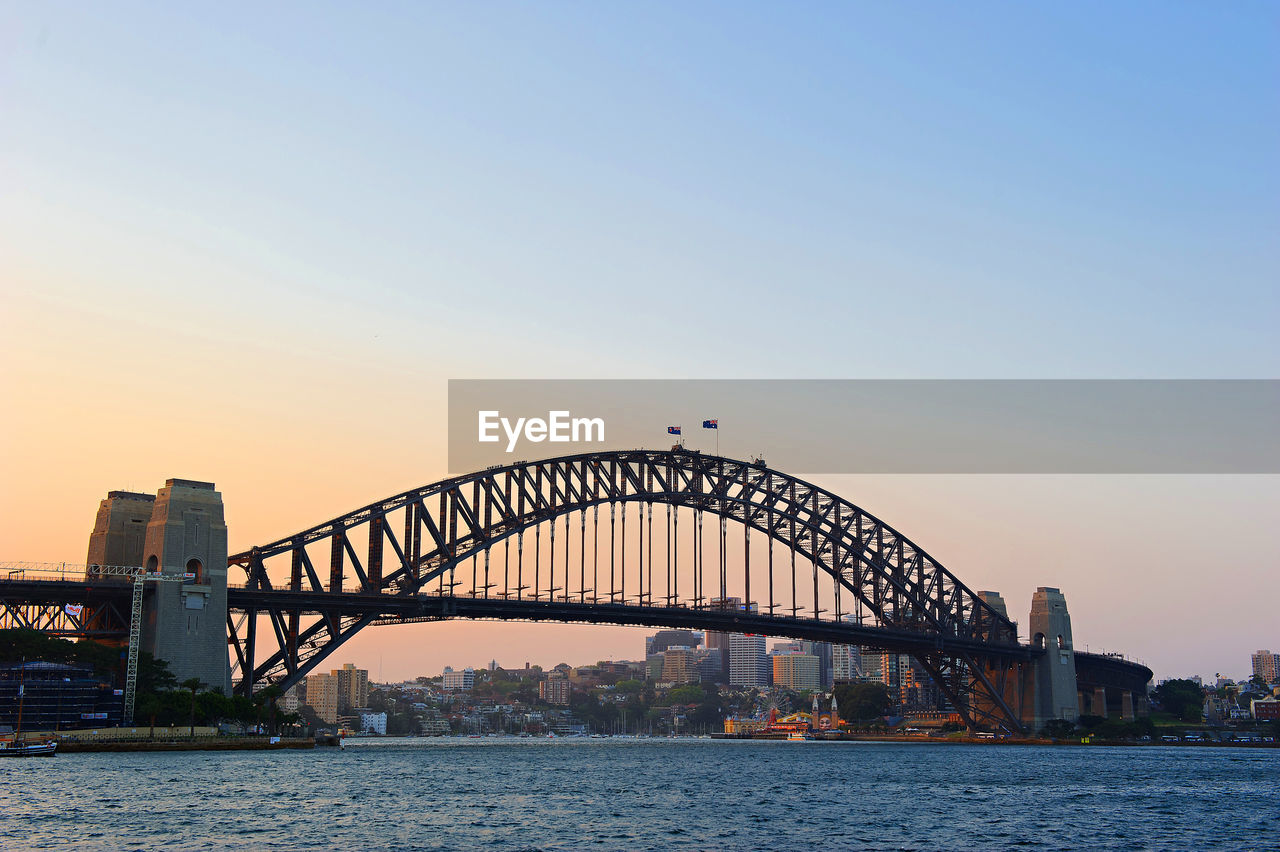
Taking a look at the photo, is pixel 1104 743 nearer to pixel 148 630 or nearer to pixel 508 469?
pixel 508 469

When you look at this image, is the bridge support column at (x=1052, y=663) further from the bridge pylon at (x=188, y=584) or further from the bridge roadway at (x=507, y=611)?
the bridge pylon at (x=188, y=584)

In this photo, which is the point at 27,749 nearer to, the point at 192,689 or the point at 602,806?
the point at 192,689

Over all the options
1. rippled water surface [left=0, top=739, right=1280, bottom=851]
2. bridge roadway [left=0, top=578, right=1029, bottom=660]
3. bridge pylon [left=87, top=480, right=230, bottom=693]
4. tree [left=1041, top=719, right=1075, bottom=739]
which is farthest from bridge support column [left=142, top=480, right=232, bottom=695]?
tree [left=1041, top=719, right=1075, bottom=739]

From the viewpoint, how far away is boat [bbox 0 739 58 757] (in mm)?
77375

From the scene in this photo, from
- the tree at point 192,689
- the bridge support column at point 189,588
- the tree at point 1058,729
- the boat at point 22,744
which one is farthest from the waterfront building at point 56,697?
the tree at point 1058,729

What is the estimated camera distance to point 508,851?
45000 mm

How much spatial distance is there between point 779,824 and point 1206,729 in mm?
150033

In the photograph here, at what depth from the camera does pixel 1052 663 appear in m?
152

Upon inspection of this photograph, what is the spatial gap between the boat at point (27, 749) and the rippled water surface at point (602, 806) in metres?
1.47

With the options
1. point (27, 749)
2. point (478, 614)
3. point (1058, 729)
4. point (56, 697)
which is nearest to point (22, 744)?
point (27, 749)

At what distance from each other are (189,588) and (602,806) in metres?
40.7

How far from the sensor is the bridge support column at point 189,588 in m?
89.1

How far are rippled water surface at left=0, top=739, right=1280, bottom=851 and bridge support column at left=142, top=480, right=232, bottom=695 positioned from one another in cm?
647

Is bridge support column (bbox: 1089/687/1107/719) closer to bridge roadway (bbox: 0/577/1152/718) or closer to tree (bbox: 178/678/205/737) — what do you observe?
bridge roadway (bbox: 0/577/1152/718)
